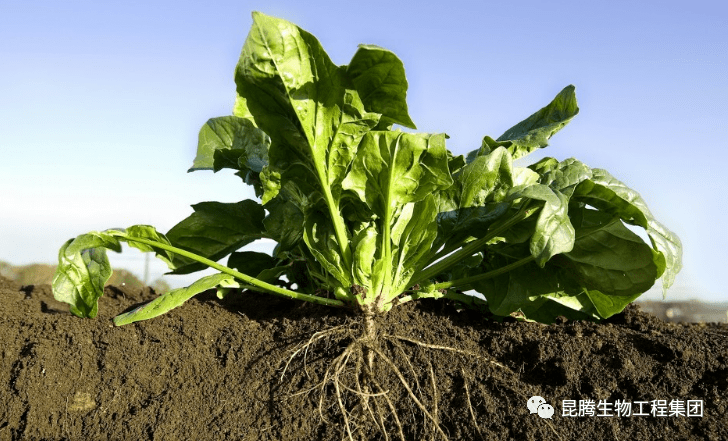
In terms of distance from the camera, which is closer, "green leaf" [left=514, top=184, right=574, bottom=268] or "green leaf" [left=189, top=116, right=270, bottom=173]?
"green leaf" [left=514, top=184, right=574, bottom=268]

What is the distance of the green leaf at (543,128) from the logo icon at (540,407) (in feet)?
3.87

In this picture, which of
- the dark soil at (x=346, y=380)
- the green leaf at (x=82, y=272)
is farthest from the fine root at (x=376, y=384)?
the green leaf at (x=82, y=272)

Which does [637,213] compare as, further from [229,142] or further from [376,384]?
[229,142]

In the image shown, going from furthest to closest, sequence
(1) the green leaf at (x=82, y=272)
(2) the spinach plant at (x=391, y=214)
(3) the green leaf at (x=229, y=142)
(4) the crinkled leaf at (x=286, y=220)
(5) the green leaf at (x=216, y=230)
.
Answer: (3) the green leaf at (x=229, y=142)
(5) the green leaf at (x=216, y=230)
(4) the crinkled leaf at (x=286, y=220)
(1) the green leaf at (x=82, y=272)
(2) the spinach plant at (x=391, y=214)

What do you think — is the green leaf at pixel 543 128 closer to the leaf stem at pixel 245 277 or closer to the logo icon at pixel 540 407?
the leaf stem at pixel 245 277

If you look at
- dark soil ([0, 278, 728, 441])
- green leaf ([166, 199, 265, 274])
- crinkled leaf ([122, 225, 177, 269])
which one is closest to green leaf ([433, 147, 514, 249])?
dark soil ([0, 278, 728, 441])

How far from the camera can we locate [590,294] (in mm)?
3512

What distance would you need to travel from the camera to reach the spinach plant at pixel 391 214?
2.82 m

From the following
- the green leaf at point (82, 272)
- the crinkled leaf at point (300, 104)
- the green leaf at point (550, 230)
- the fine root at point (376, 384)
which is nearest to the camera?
the green leaf at point (550, 230)

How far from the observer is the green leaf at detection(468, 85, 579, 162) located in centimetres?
336

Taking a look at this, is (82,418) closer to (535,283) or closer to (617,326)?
(535,283)

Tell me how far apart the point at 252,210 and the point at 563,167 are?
165 cm

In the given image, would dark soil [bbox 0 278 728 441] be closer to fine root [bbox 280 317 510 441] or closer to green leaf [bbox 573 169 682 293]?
fine root [bbox 280 317 510 441]

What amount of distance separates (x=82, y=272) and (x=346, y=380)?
1.35 meters
